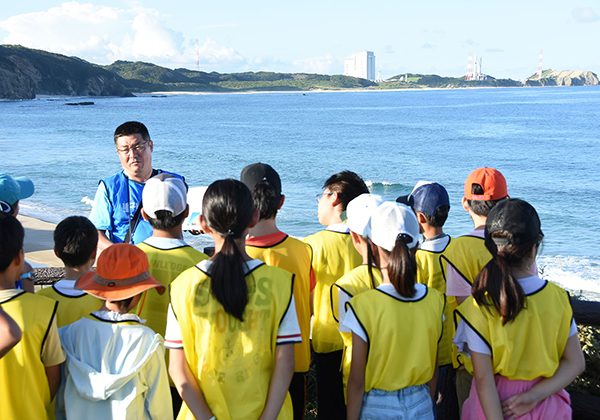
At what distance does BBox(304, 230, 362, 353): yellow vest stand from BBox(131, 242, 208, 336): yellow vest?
2.62 ft

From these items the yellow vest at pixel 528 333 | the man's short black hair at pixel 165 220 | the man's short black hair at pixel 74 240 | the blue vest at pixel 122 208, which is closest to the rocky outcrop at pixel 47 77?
the blue vest at pixel 122 208

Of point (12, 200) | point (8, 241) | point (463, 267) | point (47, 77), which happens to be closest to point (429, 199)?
point (463, 267)

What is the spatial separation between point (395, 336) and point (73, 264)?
5.95 ft

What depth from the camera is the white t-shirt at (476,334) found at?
2.38 metres

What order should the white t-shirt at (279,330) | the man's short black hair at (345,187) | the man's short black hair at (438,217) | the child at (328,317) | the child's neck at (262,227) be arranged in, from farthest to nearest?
the man's short black hair at (345,187)
the man's short black hair at (438,217)
the child at (328,317)
the child's neck at (262,227)
the white t-shirt at (279,330)

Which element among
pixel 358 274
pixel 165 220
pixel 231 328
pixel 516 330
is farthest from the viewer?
pixel 165 220

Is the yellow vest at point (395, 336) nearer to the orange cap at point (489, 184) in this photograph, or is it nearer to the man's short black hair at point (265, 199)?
the man's short black hair at point (265, 199)

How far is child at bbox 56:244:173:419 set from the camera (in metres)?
2.36

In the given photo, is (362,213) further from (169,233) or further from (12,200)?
(12,200)

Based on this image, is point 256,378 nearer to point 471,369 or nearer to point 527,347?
point 471,369

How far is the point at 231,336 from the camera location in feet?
7.45

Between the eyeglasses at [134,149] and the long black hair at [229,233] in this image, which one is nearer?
the long black hair at [229,233]

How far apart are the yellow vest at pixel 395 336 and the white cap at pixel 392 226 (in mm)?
249

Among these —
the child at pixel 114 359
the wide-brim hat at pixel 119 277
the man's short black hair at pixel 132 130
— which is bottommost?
the child at pixel 114 359
